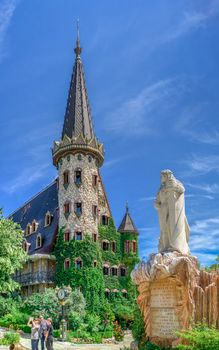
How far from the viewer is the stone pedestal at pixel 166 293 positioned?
1431 cm

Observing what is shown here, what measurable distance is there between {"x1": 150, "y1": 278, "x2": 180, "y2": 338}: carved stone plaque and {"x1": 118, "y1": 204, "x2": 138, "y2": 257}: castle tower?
39.0 metres

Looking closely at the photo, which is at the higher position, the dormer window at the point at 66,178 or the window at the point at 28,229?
the dormer window at the point at 66,178

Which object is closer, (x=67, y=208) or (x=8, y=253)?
(x=8, y=253)

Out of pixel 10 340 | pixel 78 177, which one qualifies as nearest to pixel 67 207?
pixel 78 177

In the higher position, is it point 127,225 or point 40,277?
point 127,225

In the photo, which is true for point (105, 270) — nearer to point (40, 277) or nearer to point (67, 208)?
point (40, 277)

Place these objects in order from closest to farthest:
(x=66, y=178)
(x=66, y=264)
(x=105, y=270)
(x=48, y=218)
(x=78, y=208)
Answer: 1. (x=66, y=264)
2. (x=78, y=208)
3. (x=105, y=270)
4. (x=66, y=178)
5. (x=48, y=218)

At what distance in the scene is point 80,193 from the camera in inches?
2018

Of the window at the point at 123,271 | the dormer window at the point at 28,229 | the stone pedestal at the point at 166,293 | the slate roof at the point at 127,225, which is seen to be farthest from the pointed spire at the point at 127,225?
the stone pedestal at the point at 166,293

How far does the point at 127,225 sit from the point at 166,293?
4117cm

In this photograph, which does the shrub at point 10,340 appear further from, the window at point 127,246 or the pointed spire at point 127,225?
the pointed spire at point 127,225

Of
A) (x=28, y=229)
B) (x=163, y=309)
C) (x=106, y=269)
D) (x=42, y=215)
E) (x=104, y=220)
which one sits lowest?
(x=163, y=309)

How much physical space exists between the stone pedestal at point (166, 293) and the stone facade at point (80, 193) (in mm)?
35130

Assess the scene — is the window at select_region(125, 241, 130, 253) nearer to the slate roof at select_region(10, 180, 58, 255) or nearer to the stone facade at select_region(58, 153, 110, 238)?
the stone facade at select_region(58, 153, 110, 238)
